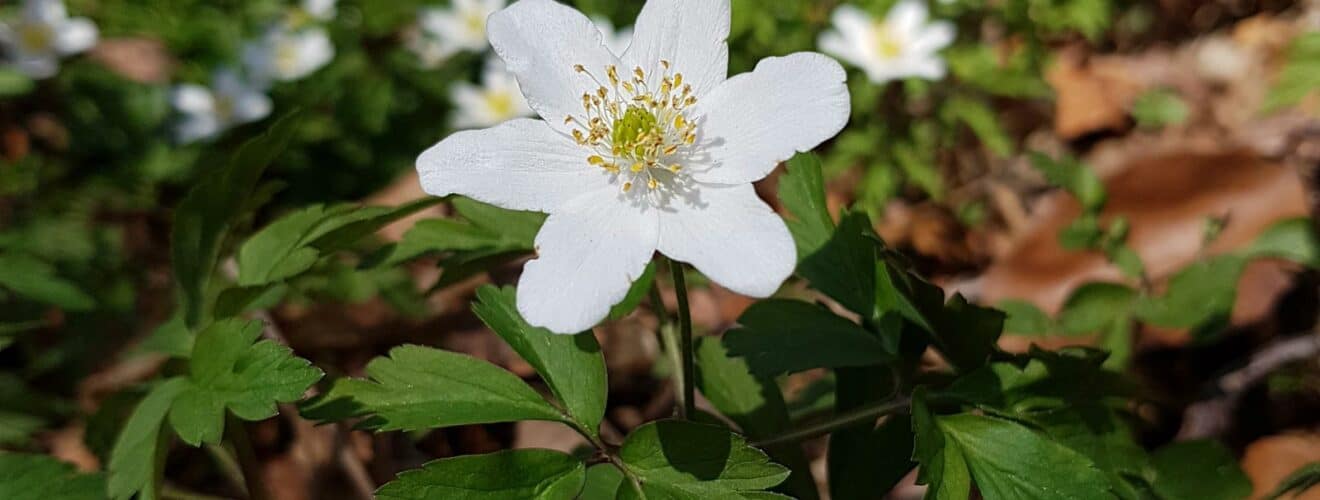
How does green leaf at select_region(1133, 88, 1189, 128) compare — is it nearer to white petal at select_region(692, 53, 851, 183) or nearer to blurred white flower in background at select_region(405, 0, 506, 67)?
blurred white flower in background at select_region(405, 0, 506, 67)

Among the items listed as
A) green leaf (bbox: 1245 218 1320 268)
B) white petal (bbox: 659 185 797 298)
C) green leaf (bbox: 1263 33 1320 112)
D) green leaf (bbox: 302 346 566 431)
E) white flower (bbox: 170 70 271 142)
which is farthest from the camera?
white flower (bbox: 170 70 271 142)

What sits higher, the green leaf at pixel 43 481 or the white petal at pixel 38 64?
the white petal at pixel 38 64

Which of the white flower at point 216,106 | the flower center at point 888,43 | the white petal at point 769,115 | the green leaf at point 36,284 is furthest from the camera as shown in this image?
the white flower at point 216,106

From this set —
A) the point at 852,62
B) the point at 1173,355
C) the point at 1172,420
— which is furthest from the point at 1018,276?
the point at 852,62

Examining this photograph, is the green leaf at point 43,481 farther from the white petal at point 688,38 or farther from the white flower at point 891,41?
the white flower at point 891,41

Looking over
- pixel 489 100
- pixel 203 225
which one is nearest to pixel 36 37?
pixel 489 100

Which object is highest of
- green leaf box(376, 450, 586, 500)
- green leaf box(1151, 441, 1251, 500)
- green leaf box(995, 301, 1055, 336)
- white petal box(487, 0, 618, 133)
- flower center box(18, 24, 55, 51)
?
white petal box(487, 0, 618, 133)

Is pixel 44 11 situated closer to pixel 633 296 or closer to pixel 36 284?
pixel 36 284

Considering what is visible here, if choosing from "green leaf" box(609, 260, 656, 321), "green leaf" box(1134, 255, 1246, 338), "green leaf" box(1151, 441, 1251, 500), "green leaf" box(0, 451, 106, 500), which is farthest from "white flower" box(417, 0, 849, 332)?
"green leaf" box(1134, 255, 1246, 338)

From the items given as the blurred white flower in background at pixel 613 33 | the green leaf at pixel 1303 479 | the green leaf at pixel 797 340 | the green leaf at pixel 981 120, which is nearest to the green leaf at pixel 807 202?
the green leaf at pixel 797 340
